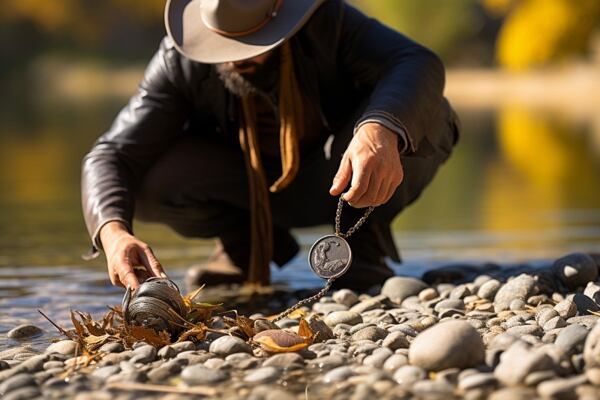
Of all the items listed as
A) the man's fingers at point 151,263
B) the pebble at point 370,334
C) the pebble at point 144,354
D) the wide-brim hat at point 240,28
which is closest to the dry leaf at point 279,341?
the pebble at point 370,334

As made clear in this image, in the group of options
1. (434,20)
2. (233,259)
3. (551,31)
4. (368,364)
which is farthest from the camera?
(434,20)

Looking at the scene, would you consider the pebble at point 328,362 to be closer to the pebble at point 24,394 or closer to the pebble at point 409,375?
the pebble at point 409,375

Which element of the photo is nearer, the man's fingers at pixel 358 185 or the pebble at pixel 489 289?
the man's fingers at pixel 358 185

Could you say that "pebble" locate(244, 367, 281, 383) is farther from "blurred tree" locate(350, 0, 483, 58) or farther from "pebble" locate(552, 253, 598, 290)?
"blurred tree" locate(350, 0, 483, 58)

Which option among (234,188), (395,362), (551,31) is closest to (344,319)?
(395,362)

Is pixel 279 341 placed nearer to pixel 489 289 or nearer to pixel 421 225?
pixel 489 289

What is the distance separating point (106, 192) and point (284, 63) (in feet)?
2.41

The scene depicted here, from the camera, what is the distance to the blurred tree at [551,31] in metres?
23.8

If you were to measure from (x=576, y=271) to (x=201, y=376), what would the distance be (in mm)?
1471

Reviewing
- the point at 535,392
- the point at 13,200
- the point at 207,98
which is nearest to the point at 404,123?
the point at 207,98

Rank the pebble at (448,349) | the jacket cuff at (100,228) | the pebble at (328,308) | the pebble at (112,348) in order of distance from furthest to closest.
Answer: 1. the pebble at (328,308)
2. the jacket cuff at (100,228)
3. the pebble at (112,348)
4. the pebble at (448,349)

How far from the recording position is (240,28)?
9.74 ft

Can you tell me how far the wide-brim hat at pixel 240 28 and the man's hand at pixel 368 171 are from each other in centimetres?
51

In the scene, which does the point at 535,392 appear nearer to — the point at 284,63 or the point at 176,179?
the point at 284,63
